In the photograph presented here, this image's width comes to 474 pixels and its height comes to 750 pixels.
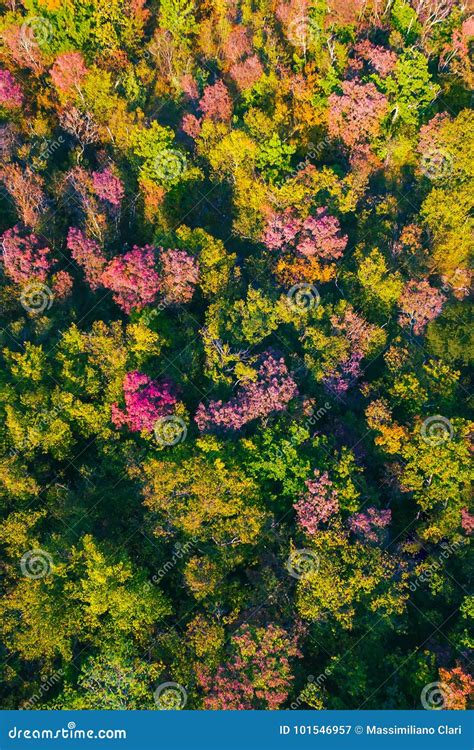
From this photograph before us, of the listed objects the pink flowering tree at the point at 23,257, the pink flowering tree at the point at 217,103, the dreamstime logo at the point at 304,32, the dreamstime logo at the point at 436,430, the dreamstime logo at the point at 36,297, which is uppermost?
the dreamstime logo at the point at 304,32

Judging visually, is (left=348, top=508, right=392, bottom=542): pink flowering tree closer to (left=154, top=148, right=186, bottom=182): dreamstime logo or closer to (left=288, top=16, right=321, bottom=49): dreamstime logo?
(left=154, top=148, right=186, bottom=182): dreamstime logo

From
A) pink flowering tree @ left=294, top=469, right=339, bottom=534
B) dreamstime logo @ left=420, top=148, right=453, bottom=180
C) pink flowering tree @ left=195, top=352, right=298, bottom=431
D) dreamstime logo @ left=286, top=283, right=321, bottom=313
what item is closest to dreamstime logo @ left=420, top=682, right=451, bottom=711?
pink flowering tree @ left=294, top=469, right=339, bottom=534

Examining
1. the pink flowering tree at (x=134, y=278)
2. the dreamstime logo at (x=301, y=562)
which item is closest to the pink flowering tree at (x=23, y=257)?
the pink flowering tree at (x=134, y=278)

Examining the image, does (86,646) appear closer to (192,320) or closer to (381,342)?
(192,320)

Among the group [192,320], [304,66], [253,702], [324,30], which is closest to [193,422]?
[192,320]

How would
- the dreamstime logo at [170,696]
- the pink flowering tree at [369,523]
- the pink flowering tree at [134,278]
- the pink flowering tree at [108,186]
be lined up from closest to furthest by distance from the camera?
the dreamstime logo at [170,696] → the pink flowering tree at [369,523] → the pink flowering tree at [134,278] → the pink flowering tree at [108,186]

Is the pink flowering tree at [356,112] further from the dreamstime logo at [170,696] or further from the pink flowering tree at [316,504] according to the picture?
the dreamstime logo at [170,696]
